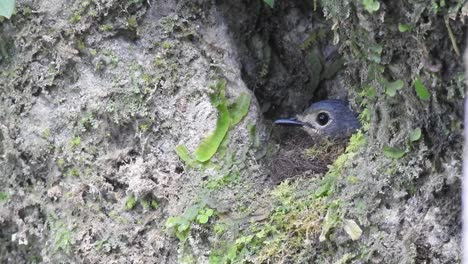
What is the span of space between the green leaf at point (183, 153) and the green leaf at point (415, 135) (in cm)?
115

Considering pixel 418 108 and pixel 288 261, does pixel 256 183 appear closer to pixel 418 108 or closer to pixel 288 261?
pixel 288 261

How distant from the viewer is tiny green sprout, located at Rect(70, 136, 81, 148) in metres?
3.61

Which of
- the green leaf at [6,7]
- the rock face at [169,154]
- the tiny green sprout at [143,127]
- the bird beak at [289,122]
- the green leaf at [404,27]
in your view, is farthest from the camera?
the bird beak at [289,122]

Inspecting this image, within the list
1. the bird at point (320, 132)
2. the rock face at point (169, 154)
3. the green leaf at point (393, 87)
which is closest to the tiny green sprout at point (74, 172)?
the rock face at point (169, 154)

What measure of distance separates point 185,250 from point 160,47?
3.28 ft

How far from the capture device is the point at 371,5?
2.54m

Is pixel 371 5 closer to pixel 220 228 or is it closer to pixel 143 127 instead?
pixel 220 228

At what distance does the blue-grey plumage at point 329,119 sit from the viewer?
434 centimetres

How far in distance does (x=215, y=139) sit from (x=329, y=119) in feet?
3.24

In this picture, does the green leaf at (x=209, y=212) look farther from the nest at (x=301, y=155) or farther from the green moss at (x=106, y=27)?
the green moss at (x=106, y=27)

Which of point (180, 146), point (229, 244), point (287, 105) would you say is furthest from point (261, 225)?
point (287, 105)

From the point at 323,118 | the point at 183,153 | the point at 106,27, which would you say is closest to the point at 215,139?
the point at 183,153

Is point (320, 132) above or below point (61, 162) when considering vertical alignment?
above

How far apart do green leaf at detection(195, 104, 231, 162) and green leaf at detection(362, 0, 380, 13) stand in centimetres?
120
